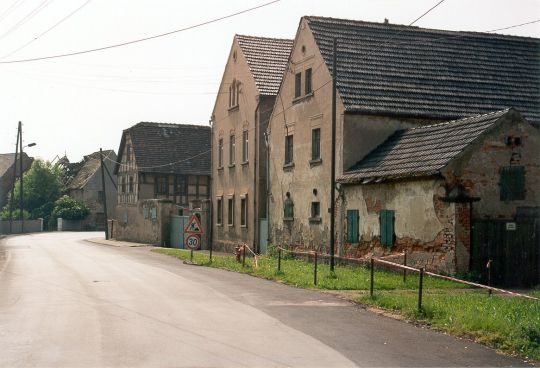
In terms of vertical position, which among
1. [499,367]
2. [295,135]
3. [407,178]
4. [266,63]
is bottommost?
[499,367]

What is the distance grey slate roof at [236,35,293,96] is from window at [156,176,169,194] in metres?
23.7

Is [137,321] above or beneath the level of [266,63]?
beneath

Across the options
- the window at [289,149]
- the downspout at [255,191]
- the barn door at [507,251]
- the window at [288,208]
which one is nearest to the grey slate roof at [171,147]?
the downspout at [255,191]

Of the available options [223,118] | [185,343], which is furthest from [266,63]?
[185,343]

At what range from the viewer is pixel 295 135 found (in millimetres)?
33375

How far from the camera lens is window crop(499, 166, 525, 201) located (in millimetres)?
22297

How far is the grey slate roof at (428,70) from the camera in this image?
28.7 meters

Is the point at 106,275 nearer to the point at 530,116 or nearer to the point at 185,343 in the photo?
the point at 185,343

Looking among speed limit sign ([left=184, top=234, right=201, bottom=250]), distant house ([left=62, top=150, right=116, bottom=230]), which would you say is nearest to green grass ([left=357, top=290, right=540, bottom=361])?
speed limit sign ([left=184, top=234, right=201, bottom=250])

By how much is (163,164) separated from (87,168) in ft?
101

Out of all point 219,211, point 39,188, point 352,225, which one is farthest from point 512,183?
point 39,188

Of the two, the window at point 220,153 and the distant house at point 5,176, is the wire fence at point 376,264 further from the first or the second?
the distant house at point 5,176

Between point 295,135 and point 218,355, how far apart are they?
79.0ft

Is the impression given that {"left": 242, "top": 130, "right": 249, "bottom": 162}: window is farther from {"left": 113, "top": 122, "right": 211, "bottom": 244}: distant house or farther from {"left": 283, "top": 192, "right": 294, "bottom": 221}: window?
{"left": 113, "top": 122, "right": 211, "bottom": 244}: distant house
